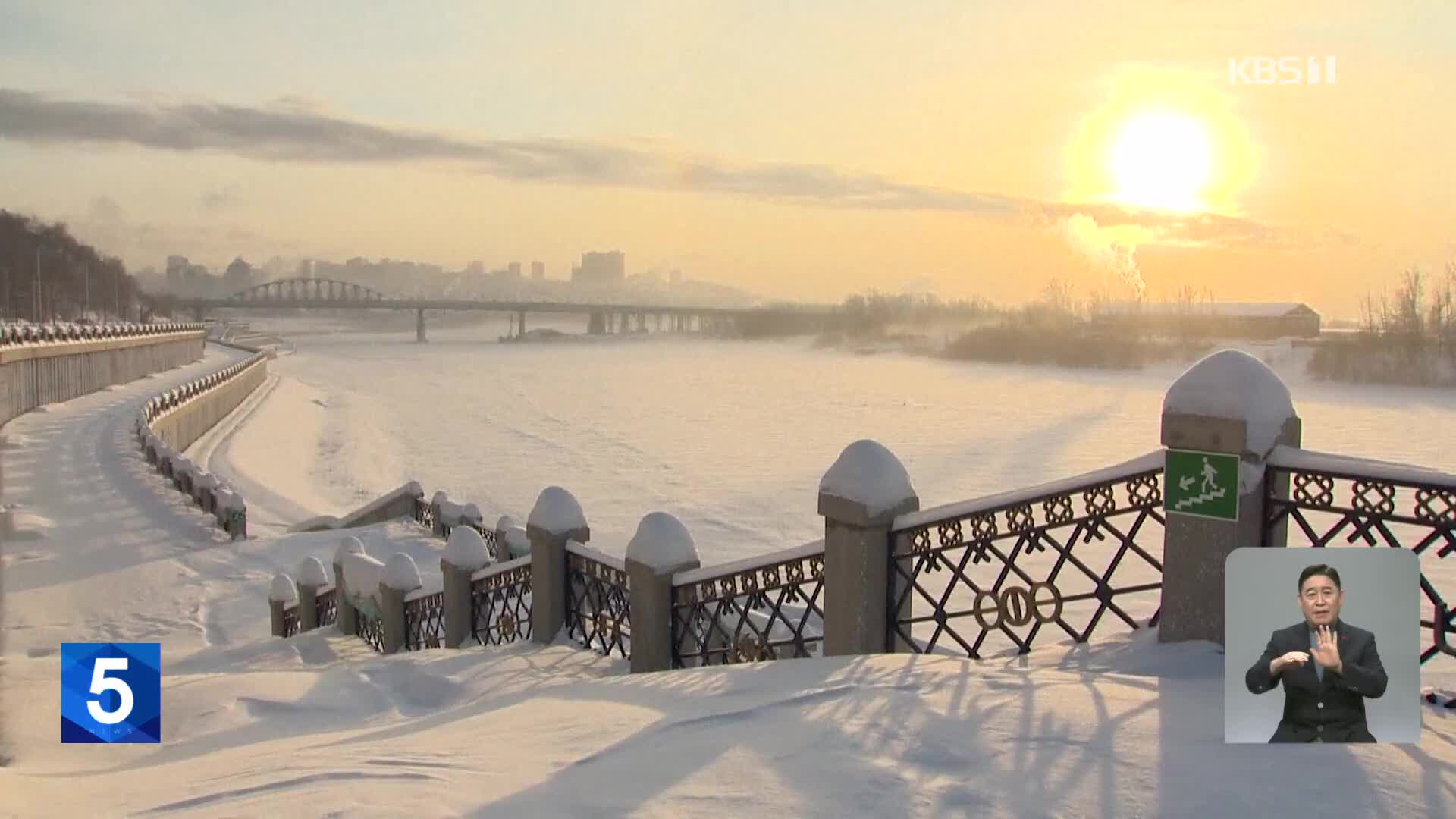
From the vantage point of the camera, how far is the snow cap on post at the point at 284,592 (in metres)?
11.8

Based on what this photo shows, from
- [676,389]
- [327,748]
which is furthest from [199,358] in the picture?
[327,748]

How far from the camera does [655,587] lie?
693 cm

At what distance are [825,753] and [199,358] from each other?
7157 centimetres

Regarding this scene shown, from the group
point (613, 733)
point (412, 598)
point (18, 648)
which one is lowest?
point (18, 648)

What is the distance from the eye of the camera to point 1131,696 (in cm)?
432

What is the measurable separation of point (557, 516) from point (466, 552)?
1534 millimetres

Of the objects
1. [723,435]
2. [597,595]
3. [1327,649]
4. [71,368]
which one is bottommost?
[723,435]

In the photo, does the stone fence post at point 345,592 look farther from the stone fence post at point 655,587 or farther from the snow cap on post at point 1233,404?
the snow cap on post at point 1233,404

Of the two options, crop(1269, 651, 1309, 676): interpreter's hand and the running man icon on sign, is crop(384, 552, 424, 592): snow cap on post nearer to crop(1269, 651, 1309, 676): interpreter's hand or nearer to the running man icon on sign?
the running man icon on sign

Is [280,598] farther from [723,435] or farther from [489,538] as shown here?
[723,435]

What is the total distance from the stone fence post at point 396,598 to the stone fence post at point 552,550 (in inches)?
93.0

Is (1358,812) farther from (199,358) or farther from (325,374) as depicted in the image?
(325,374)

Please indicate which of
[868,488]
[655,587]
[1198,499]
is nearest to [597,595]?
[655,587]

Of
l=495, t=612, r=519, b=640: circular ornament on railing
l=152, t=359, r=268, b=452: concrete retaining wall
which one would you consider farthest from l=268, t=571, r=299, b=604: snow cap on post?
l=152, t=359, r=268, b=452: concrete retaining wall
